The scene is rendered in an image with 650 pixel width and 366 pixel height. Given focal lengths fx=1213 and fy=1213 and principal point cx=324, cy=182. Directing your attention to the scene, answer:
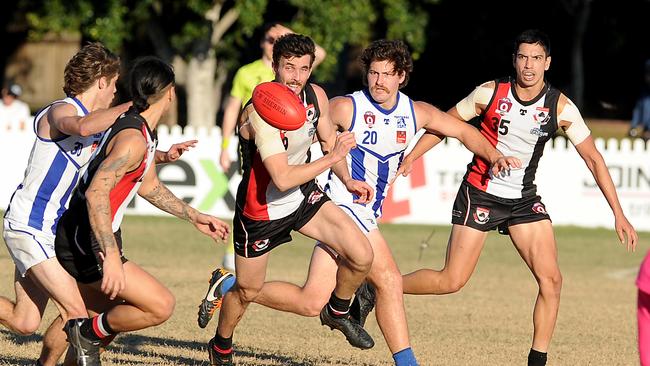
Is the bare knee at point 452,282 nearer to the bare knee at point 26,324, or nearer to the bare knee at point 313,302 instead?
the bare knee at point 313,302

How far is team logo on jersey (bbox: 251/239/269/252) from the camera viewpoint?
693 cm

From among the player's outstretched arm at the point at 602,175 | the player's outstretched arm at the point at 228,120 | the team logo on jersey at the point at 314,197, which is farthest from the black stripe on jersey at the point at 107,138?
the player's outstretched arm at the point at 228,120

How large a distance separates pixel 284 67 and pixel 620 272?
27.2ft

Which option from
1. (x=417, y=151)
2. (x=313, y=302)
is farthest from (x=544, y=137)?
(x=313, y=302)

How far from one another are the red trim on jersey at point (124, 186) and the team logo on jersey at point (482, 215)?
2.59 metres

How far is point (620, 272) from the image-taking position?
14125 millimetres

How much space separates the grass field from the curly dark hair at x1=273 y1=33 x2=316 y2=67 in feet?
6.68

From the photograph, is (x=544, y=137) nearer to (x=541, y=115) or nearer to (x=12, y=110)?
(x=541, y=115)

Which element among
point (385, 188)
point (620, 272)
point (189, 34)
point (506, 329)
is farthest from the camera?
point (189, 34)

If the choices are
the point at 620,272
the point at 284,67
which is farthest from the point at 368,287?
the point at 620,272

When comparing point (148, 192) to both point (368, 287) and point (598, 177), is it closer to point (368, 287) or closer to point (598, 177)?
point (368, 287)

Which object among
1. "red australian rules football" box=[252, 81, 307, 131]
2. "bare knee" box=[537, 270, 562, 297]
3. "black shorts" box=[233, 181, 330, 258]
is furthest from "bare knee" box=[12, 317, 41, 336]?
"bare knee" box=[537, 270, 562, 297]

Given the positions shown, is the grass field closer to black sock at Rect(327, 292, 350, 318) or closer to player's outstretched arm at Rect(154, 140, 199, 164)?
black sock at Rect(327, 292, 350, 318)

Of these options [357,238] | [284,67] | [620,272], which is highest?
[284,67]
